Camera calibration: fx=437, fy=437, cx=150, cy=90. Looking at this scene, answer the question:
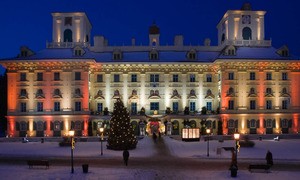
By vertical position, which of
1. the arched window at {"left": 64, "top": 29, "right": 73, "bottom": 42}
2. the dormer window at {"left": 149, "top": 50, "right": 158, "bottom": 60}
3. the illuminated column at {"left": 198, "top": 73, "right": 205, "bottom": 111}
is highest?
the arched window at {"left": 64, "top": 29, "right": 73, "bottom": 42}

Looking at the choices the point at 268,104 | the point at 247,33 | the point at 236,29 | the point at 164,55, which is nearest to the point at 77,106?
the point at 164,55

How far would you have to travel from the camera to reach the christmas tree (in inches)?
1861

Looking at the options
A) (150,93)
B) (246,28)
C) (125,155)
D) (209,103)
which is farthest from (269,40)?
(125,155)

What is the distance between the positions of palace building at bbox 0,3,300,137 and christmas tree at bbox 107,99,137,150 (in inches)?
880

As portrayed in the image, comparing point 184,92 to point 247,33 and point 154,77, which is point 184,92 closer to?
point 154,77

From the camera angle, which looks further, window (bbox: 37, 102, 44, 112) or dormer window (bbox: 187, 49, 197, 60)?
dormer window (bbox: 187, 49, 197, 60)

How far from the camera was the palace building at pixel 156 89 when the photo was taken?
70625 millimetres

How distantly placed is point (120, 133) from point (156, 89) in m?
28.0

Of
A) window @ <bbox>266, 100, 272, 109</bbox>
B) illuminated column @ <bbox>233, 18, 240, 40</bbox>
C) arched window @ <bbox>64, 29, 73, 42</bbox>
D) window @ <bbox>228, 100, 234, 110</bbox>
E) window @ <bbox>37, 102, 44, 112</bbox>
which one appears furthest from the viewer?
arched window @ <bbox>64, 29, 73, 42</bbox>

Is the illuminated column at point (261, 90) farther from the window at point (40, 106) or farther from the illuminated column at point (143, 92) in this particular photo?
the window at point (40, 106)

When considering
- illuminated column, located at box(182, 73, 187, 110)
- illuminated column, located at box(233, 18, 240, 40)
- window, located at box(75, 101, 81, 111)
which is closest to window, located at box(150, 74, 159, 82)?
illuminated column, located at box(182, 73, 187, 110)

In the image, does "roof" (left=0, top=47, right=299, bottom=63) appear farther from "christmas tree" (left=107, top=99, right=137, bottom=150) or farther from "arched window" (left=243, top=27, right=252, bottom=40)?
"christmas tree" (left=107, top=99, right=137, bottom=150)

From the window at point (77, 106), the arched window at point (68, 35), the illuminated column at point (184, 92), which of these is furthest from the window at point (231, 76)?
the arched window at point (68, 35)

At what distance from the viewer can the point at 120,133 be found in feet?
156
